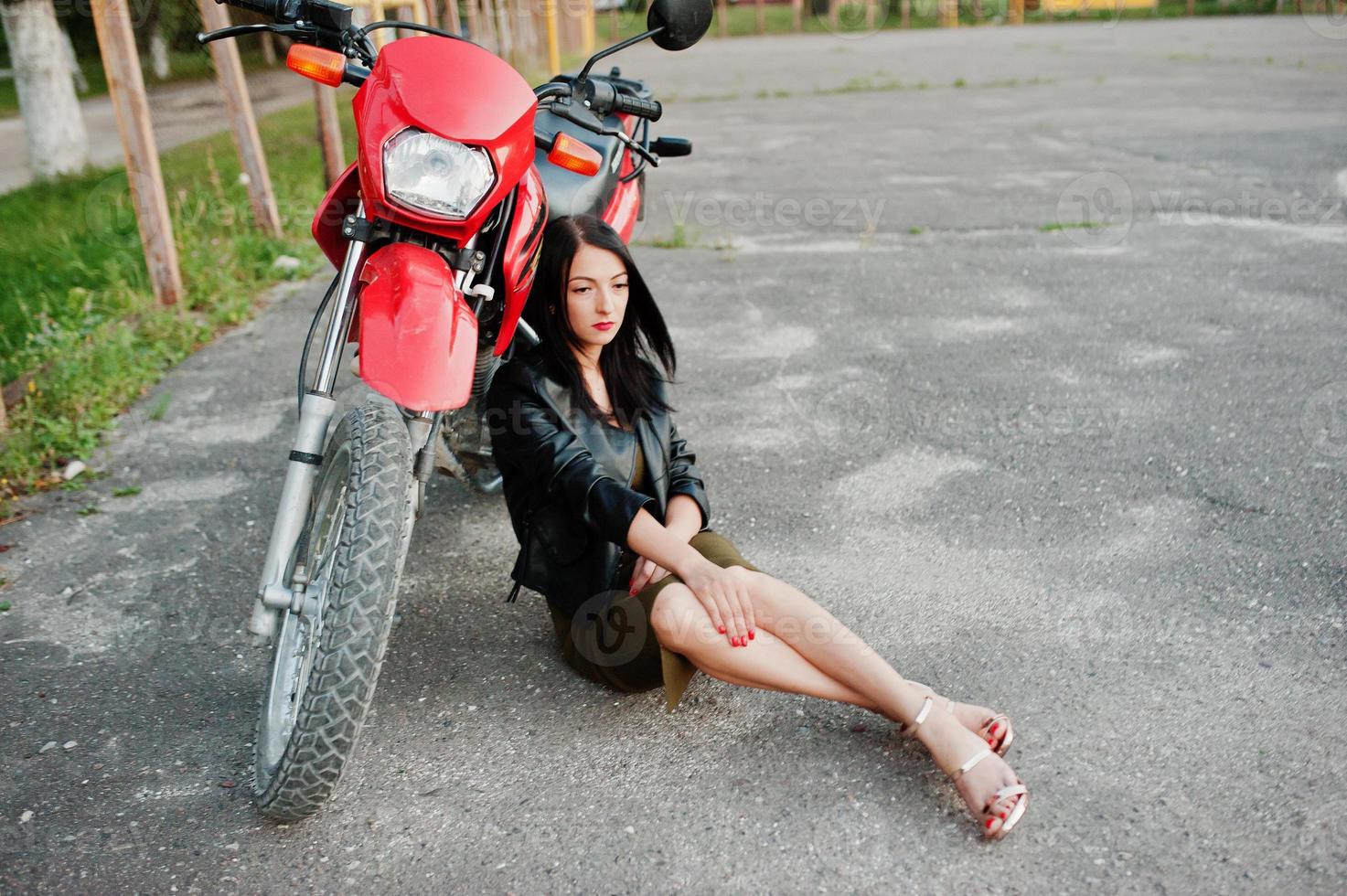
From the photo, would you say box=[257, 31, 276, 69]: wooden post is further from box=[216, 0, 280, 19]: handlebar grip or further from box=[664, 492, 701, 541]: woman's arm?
box=[664, 492, 701, 541]: woman's arm

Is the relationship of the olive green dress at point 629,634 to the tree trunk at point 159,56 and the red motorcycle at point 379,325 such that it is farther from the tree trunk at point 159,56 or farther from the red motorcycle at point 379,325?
the tree trunk at point 159,56

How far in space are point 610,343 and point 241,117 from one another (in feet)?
14.2

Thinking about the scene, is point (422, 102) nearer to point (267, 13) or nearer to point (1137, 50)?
point (267, 13)

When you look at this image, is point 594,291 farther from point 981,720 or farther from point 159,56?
point 159,56

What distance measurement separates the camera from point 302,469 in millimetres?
2178

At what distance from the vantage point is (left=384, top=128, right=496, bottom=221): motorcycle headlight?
6.84 ft

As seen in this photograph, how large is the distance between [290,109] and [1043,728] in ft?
40.2

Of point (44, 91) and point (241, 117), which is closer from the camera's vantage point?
point (241, 117)

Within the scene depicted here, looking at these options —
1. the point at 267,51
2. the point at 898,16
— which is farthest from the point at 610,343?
the point at 898,16

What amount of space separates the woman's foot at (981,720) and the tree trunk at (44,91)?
931 centimetres

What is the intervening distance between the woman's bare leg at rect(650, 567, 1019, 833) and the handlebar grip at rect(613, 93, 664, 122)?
1.20 m

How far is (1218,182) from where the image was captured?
7.35m

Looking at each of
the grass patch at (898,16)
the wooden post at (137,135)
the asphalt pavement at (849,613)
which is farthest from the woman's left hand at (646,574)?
the grass patch at (898,16)

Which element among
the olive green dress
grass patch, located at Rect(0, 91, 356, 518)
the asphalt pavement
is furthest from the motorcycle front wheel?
grass patch, located at Rect(0, 91, 356, 518)
